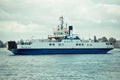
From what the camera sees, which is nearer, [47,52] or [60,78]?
[60,78]

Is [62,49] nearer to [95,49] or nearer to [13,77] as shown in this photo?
[95,49]

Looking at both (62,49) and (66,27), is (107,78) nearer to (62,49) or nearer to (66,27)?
(62,49)

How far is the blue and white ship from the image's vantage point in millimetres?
90812

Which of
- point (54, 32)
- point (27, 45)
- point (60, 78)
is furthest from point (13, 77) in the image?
point (54, 32)

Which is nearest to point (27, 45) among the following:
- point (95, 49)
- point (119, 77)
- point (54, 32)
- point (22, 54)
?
point (22, 54)

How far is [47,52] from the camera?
91062 mm

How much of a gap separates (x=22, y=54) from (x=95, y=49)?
17081mm

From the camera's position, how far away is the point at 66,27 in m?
98.8

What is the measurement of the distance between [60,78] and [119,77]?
6.59 metres

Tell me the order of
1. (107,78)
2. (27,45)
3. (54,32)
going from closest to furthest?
(107,78), (27,45), (54,32)

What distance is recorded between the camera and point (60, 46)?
92062mm

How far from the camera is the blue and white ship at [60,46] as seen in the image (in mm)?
90812

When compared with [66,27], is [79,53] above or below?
below

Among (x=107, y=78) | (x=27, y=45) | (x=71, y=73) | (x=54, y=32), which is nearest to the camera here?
(x=107, y=78)
